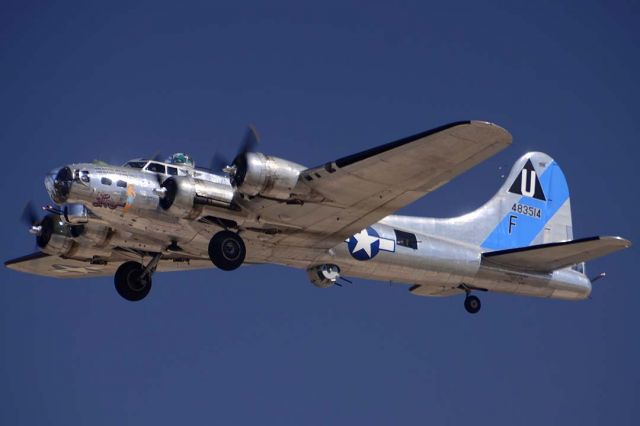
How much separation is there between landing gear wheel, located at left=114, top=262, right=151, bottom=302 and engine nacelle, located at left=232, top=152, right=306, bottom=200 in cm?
417

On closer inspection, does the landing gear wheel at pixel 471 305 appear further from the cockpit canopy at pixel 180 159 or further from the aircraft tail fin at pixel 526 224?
the cockpit canopy at pixel 180 159

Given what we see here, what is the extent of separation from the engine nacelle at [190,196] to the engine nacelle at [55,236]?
372 centimetres

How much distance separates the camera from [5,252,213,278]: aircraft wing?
23188mm

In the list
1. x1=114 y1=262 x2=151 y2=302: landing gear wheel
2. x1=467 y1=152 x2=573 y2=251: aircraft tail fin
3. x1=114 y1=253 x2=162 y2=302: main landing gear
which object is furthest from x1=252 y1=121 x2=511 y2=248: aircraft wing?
x1=467 y1=152 x2=573 y2=251: aircraft tail fin

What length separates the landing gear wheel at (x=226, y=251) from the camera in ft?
64.4

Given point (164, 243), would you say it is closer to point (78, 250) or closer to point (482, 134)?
point (78, 250)

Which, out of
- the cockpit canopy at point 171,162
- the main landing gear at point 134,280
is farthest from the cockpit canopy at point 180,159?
the main landing gear at point 134,280

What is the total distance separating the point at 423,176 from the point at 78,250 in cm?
806

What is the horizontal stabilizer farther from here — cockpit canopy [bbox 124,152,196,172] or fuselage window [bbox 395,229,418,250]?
cockpit canopy [bbox 124,152,196,172]

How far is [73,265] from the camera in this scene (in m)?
24.5

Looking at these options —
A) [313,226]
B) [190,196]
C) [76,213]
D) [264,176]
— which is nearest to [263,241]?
[313,226]

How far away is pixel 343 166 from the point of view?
61.6ft

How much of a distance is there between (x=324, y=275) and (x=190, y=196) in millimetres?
3805

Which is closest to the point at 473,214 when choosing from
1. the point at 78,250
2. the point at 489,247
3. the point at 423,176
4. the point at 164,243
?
the point at 489,247
